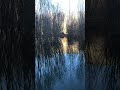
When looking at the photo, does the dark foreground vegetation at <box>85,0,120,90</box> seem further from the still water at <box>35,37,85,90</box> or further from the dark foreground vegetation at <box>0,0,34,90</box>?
the dark foreground vegetation at <box>0,0,34,90</box>

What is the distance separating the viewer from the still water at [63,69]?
312cm

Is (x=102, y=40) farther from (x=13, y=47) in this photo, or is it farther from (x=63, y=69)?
(x=13, y=47)

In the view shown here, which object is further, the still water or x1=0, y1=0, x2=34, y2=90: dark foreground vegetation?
the still water

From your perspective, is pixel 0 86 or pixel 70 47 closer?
pixel 0 86

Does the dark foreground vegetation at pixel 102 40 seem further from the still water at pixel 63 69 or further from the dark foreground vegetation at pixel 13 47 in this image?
the dark foreground vegetation at pixel 13 47

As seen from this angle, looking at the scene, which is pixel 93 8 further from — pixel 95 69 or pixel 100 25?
pixel 95 69

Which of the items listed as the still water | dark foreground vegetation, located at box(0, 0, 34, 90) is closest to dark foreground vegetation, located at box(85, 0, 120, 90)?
the still water

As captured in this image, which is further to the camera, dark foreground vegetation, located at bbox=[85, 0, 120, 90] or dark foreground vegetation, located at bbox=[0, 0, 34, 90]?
dark foreground vegetation, located at bbox=[85, 0, 120, 90]

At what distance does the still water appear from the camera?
3.12 m

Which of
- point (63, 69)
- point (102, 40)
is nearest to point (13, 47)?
point (63, 69)

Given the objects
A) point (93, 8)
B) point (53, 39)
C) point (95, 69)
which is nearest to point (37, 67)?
point (53, 39)

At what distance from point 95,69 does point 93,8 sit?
57 centimetres

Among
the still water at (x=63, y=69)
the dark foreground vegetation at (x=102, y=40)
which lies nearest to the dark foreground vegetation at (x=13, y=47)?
the still water at (x=63, y=69)

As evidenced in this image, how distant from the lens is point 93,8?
3.13m
